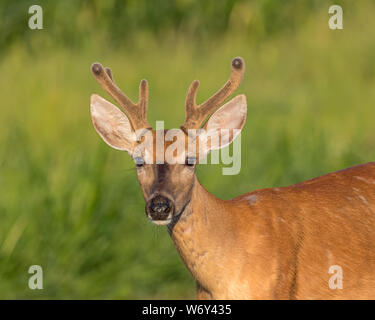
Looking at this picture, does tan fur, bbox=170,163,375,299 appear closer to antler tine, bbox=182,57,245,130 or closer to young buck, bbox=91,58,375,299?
young buck, bbox=91,58,375,299

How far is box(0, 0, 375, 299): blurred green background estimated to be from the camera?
26.6 feet

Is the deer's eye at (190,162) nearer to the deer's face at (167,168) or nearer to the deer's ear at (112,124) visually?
the deer's face at (167,168)

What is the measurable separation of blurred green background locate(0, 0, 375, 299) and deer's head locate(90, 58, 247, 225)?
7.14 ft

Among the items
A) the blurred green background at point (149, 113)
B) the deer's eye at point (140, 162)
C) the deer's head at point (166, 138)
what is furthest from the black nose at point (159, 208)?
the blurred green background at point (149, 113)

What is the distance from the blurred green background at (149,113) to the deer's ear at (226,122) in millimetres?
2421

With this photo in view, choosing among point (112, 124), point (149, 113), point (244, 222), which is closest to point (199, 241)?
point (244, 222)

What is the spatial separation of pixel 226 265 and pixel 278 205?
612 mm

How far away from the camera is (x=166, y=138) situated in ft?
19.1

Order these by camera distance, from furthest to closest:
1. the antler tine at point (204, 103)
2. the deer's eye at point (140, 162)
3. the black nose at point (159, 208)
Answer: the antler tine at point (204, 103) → the deer's eye at point (140, 162) → the black nose at point (159, 208)

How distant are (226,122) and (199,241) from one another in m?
0.76

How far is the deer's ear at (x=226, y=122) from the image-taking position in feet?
19.7

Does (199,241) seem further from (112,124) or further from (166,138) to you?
(112,124)

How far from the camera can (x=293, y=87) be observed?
1178 centimetres
